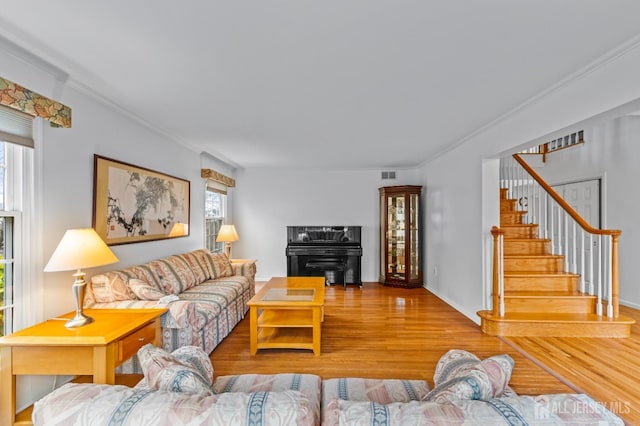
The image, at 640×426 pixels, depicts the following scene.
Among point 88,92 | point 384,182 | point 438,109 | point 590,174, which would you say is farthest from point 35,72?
point 590,174

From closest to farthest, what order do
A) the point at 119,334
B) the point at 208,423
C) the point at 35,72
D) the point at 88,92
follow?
the point at 208,423, the point at 119,334, the point at 35,72, the point at 88,92

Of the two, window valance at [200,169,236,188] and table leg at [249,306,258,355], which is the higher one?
window valance at [200,169,236,188]

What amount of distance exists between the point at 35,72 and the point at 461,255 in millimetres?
4680

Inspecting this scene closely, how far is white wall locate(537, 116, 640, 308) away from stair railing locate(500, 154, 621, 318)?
0.25 meters

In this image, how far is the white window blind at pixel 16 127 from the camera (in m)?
1.90

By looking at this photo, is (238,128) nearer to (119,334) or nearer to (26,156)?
(26,156)

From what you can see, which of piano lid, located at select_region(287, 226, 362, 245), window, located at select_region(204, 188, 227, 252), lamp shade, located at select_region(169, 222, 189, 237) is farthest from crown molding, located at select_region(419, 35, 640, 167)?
window, located at select_region(204, 188, 227, 252)

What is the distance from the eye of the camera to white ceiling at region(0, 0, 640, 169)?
1534mm

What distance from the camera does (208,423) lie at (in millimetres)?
791

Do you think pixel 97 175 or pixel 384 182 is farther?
pixel 384 182

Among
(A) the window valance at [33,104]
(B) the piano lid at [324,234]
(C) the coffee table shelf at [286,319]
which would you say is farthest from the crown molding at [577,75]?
(A) the window valance at [33,104]

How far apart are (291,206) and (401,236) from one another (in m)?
2.24

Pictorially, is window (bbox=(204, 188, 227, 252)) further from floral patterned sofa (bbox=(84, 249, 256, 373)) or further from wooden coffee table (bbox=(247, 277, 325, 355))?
wooden coffee table (bbox=(247, 277, 325, 355))

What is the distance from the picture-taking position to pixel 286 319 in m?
3.13
